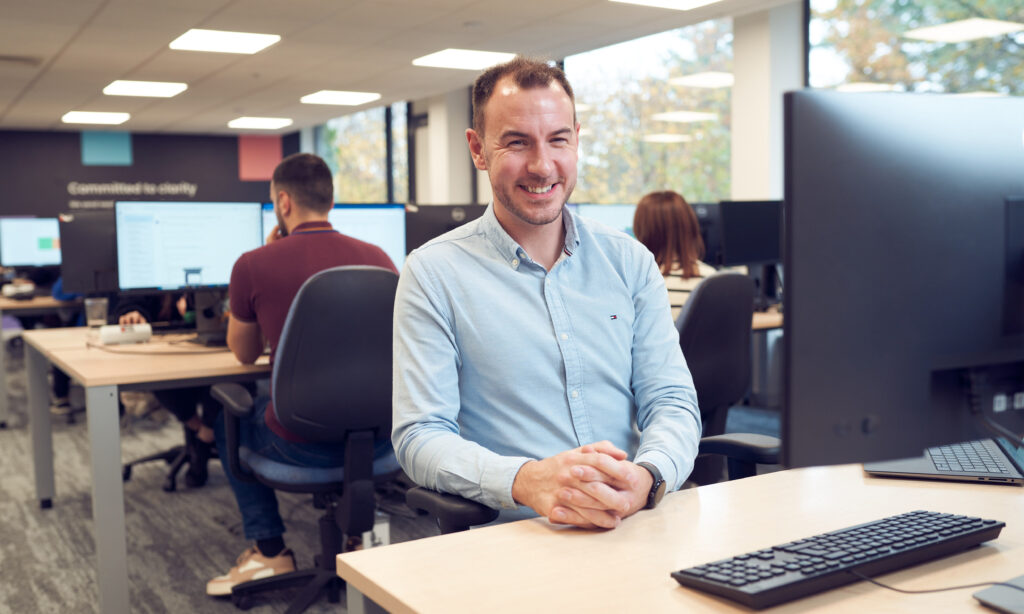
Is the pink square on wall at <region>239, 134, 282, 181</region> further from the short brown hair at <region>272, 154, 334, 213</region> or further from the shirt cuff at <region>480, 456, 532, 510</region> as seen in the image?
the shirt cuff at <region>480, 456, 532, 510</region>

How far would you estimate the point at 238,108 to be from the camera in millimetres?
10625

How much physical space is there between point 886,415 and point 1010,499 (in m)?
0.52

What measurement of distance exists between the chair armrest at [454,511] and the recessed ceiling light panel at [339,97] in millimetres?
8732

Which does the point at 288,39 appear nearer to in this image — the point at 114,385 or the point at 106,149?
the point at 114,385

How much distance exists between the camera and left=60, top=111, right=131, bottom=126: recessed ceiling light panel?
10.9m

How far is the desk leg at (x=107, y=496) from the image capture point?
232cm

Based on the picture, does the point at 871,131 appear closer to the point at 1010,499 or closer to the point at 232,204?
the point at 1010,499

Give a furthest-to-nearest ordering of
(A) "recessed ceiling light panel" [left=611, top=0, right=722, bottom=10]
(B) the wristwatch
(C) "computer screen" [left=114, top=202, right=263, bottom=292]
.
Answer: (A) "recessed ceiling light panel" [left=611, top=0, right=722, bottom=10] → (C) "computer screen" [left=114, top=202, right=263, bottom=292] → (B) the wristwatch

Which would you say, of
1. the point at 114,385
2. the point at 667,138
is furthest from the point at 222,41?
the point at 114,385

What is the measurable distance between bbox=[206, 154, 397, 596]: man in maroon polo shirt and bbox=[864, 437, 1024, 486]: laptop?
136 cm

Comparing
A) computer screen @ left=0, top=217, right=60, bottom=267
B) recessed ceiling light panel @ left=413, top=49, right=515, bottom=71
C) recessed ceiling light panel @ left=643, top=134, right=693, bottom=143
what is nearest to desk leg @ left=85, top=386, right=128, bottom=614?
computer screen @ left=0, top=217, right=60, bottom=267

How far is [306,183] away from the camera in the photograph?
2566mm

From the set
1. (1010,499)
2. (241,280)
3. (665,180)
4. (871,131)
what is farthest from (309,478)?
(665,180)

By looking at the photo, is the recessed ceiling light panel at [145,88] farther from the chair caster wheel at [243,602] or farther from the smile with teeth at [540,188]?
the smile with teeth at [540,188]
